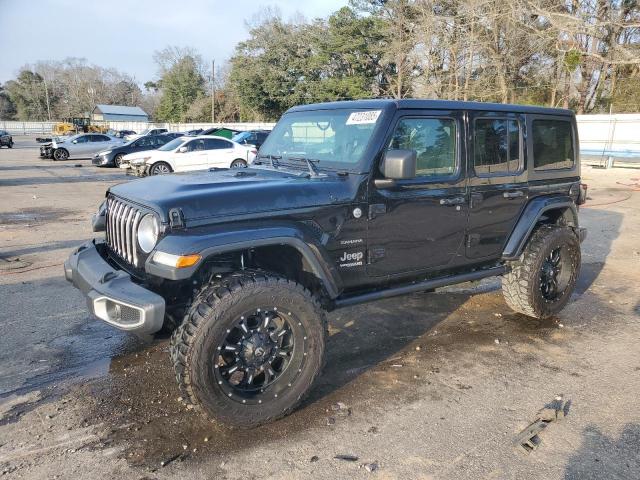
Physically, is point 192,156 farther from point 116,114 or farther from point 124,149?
point 116,114

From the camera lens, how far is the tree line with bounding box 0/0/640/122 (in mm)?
20750

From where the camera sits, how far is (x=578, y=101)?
31.7 m

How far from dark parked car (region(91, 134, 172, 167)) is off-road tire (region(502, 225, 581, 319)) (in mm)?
19265

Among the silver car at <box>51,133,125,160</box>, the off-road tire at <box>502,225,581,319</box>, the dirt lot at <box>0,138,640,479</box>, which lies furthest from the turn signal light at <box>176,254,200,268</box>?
the silver car at <box>51,133,125,160</box>

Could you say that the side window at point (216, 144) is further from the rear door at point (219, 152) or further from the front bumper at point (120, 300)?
the front bumper at point (120, 300)

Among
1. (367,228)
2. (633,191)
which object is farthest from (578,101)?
(367,228)

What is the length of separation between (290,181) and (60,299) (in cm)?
343

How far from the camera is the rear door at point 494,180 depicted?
425 centimetres

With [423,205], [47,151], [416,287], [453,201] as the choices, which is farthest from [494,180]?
[47,151]

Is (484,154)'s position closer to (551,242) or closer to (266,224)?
(551,242)

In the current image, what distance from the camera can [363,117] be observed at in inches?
150

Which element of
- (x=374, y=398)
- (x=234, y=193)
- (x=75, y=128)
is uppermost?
(x=75, y=128)

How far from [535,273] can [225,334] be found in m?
3.20

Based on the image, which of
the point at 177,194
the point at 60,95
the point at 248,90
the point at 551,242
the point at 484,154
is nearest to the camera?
the point at 177,194
